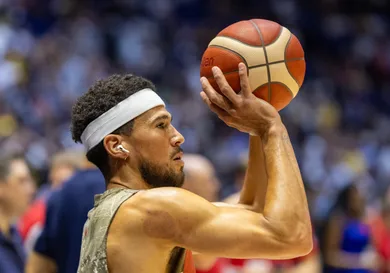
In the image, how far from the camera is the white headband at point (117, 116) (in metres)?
3.49

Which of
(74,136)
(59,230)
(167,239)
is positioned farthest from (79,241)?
(167,239)

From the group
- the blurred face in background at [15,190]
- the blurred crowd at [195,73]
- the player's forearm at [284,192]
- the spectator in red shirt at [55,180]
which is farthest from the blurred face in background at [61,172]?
the player's forearm at [284,192]

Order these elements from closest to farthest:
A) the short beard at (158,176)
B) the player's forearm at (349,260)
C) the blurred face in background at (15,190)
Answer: the short beard at (158,176) < the blurred face in background at (15,190) < the player's forearm at (349,260)

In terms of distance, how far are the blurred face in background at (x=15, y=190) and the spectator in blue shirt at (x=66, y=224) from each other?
908 millimetres

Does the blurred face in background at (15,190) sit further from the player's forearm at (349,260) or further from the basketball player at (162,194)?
the player's forearm at (349,260)

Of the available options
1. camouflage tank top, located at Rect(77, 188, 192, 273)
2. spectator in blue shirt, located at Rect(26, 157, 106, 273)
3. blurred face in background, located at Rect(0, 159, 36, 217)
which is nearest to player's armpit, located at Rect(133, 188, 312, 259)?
camouflage tank top, located at Rect(77, 188, 192, 273)

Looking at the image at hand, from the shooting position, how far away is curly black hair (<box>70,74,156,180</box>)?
3529 millimetres

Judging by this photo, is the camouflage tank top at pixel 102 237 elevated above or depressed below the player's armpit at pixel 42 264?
above

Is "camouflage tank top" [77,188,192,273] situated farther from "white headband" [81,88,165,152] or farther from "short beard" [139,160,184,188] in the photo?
"white headband" [81,88,165,152]

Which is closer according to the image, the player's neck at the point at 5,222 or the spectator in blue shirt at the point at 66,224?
the spectator in blue shirt at the point at 66,224

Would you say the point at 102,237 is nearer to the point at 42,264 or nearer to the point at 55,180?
the point at 42,264

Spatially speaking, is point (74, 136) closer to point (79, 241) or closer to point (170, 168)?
point (170, 168)

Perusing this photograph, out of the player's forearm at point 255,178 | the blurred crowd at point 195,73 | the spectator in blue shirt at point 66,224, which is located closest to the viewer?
the player's forearm at point 255,178

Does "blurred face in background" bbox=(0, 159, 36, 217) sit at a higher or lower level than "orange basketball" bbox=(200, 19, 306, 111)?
lower
